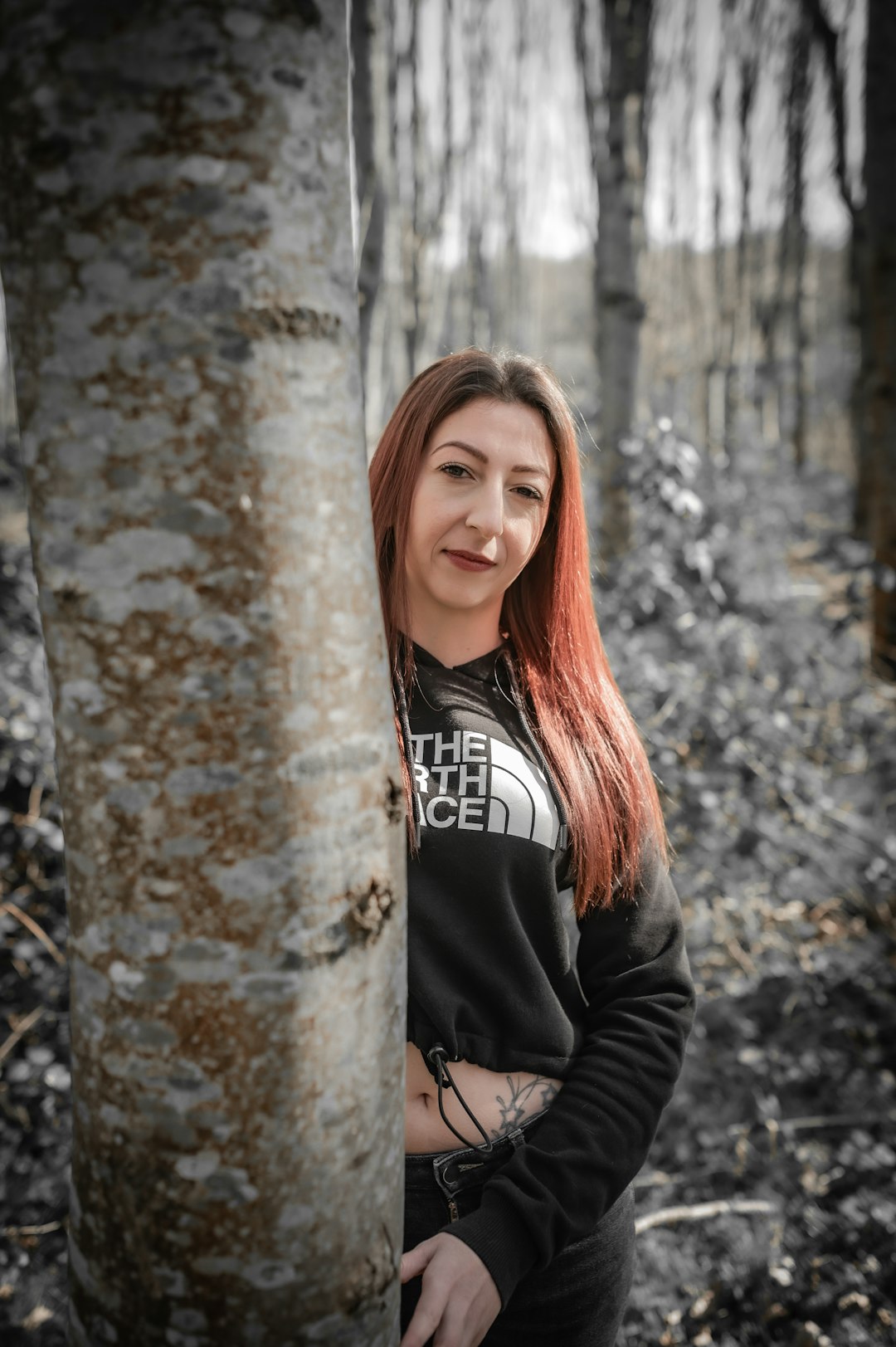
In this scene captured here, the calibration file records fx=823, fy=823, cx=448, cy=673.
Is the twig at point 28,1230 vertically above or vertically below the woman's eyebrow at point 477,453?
below

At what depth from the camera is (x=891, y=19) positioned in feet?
15.4

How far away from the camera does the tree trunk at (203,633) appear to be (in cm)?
54

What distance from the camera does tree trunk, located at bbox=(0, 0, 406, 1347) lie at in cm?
54

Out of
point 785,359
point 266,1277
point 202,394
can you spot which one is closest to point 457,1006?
point 266,1277

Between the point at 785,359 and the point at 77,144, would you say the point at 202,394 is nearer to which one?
the point at 77,144

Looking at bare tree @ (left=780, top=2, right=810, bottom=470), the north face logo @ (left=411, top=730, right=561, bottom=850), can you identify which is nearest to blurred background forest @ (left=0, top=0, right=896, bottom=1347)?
the north face logo @ (left=411, top=730, right=561, bottom=850)

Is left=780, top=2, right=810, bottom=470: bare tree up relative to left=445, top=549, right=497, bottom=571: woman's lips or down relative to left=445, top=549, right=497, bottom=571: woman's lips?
up

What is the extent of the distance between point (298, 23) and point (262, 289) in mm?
197

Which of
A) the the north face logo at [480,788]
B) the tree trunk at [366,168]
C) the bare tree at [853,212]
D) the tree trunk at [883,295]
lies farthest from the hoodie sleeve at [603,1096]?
the bare tree at [853,212]

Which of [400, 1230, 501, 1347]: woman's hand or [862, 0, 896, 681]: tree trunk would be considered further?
[862, 0, 896, 681]: tree trunk

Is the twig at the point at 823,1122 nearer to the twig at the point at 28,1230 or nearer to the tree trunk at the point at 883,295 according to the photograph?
the twig at the point at 28,1230

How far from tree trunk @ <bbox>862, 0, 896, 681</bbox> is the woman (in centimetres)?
393

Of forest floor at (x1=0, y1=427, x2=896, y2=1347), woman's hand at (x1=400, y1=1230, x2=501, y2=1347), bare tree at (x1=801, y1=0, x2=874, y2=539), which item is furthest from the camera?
bare tree at (x1=801, y1=0, x2=874, y2=539)

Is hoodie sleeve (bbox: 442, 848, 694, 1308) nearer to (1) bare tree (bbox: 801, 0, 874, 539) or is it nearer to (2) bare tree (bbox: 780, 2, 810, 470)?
(1) bare tree (bbox: 801, 0, 874, 539)
